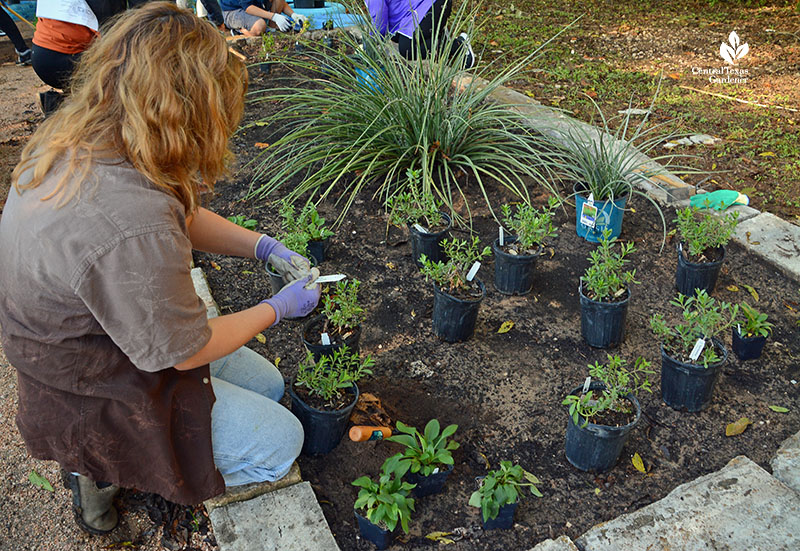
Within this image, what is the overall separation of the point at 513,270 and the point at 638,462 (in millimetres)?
975

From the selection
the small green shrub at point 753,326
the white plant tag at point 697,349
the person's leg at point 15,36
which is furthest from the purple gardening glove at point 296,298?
the person's leg at point 15,36

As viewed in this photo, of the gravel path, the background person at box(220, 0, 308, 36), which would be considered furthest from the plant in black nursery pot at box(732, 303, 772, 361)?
the background person at box(220, 0, 308, 36)

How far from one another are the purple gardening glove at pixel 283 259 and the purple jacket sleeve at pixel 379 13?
2.41 meters

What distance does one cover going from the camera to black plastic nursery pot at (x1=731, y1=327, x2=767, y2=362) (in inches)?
94.7

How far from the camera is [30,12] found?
7527mm

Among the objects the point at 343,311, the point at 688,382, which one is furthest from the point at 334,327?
the point at 688,382

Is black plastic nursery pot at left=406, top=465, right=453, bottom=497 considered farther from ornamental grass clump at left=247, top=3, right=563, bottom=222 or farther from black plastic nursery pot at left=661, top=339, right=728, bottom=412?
ornamental grass clump at left=247, top=3, right=563, bottom=222

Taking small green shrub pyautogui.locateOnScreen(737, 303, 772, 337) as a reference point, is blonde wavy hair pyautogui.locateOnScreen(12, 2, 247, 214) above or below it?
above

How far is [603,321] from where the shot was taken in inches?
97.7

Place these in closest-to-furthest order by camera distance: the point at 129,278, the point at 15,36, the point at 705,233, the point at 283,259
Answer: the point at 129,278 → the point at 283,259 → the point at 705,233 → the point at 15,36

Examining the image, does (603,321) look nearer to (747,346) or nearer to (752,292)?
(747,346)

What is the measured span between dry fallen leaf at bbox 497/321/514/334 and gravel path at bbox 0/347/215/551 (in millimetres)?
1347

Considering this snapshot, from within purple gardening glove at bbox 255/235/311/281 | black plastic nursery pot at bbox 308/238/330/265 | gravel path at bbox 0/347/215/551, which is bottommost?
gravel path at bbox 0/347/215/551

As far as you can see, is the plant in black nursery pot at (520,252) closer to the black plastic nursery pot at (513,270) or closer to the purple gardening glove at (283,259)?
the black plastic nursery pot at (513,270)
